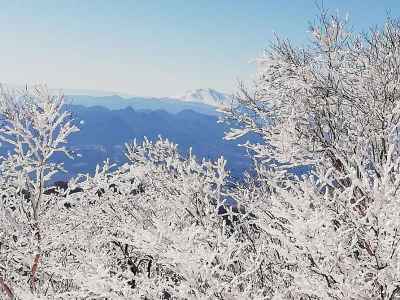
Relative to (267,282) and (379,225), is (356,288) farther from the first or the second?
(267,282)

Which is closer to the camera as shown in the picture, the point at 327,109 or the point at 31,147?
the point at 31,147

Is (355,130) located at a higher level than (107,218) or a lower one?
higher

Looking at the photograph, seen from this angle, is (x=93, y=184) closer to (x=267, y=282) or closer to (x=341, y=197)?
(x=267, y=282)

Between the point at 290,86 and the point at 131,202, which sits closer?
the point at 290,86

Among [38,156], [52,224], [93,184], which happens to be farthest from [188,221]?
[38,156]

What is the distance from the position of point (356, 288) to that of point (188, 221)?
5356mm

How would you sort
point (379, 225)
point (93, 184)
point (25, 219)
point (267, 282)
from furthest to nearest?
point (93, 184) → point (25, 219) → point (267, 282) → point (379, 225)

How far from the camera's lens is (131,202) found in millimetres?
11828

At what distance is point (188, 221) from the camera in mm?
9594

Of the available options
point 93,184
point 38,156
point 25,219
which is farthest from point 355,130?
point 25,219

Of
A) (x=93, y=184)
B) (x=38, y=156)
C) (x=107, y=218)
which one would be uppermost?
(x=38, y=156)

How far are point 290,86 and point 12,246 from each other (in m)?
6.18

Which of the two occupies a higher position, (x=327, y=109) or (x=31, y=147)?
(x=327, y=109)

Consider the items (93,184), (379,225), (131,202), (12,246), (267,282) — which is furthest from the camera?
(131,202)
